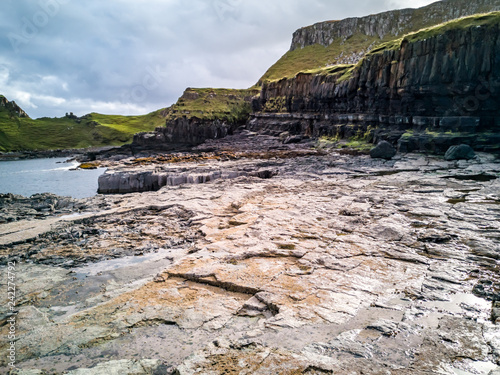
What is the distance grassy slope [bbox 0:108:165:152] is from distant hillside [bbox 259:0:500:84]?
2476 inches

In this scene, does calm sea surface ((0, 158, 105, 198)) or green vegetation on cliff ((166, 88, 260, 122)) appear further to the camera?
green vegetation on cliff ((166, 88, 260, 122))

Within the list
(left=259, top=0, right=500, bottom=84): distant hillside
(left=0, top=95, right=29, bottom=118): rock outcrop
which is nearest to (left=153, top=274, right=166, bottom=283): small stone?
(left=259, top=0, right=500, bottom=84): distant hillside

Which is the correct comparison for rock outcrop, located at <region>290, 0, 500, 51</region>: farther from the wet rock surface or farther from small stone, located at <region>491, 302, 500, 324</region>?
small stone, located at <region>491, 302, 500, 324</region>

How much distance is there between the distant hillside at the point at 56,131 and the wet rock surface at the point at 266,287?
329 feet

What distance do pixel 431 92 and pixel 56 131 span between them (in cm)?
11874

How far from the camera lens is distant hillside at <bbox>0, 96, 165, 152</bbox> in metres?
99.3

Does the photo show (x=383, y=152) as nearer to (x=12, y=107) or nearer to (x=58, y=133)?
(x=58, y=133)

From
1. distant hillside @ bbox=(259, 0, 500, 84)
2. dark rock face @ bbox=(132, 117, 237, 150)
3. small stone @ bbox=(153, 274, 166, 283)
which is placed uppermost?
distant hillside @ bbox=(259, 0, 500, 84)

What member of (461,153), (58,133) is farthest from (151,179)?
(58,133)

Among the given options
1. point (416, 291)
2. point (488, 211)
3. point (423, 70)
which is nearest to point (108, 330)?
point (416, 291)

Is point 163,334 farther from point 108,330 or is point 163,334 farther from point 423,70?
point 423,70

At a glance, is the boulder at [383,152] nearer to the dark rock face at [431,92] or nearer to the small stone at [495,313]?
the dark rock face at [431,92]

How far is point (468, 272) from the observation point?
862 centimetres

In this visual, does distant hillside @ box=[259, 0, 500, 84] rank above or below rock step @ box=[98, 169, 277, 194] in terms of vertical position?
above
